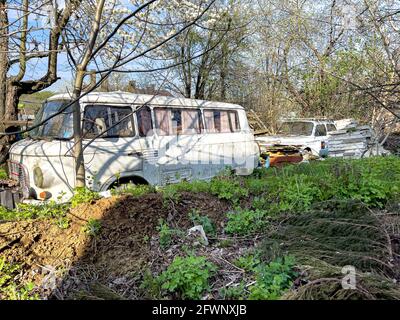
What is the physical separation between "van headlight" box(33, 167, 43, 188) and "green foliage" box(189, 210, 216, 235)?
2978 millimetres

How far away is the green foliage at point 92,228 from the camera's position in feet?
9.98

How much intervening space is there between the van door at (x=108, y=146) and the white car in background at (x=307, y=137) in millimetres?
7362

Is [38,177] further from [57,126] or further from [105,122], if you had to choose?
[105,122]

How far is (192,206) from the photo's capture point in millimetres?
3848

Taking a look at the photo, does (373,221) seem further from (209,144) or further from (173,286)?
(209,144)

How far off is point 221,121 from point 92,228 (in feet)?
19.0

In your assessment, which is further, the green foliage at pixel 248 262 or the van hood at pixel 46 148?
the van hood at pixel 46 148

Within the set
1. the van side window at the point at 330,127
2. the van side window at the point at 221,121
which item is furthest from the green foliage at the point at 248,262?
A: the van side window at the point at 330,127

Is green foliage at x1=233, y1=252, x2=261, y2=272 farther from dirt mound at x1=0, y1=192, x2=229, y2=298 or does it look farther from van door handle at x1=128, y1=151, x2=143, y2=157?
van door handle at x1=128, y1=151, x2=143, y2=157

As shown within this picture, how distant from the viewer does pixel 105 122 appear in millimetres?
5828

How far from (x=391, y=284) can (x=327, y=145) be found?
1169cm

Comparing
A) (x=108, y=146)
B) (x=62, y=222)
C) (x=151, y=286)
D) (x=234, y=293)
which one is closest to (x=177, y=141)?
(x=108, y=146)

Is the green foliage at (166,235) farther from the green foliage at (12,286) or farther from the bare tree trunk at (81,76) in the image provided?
the bare tree trunk at (81,76)

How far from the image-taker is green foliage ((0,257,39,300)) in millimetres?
2334
